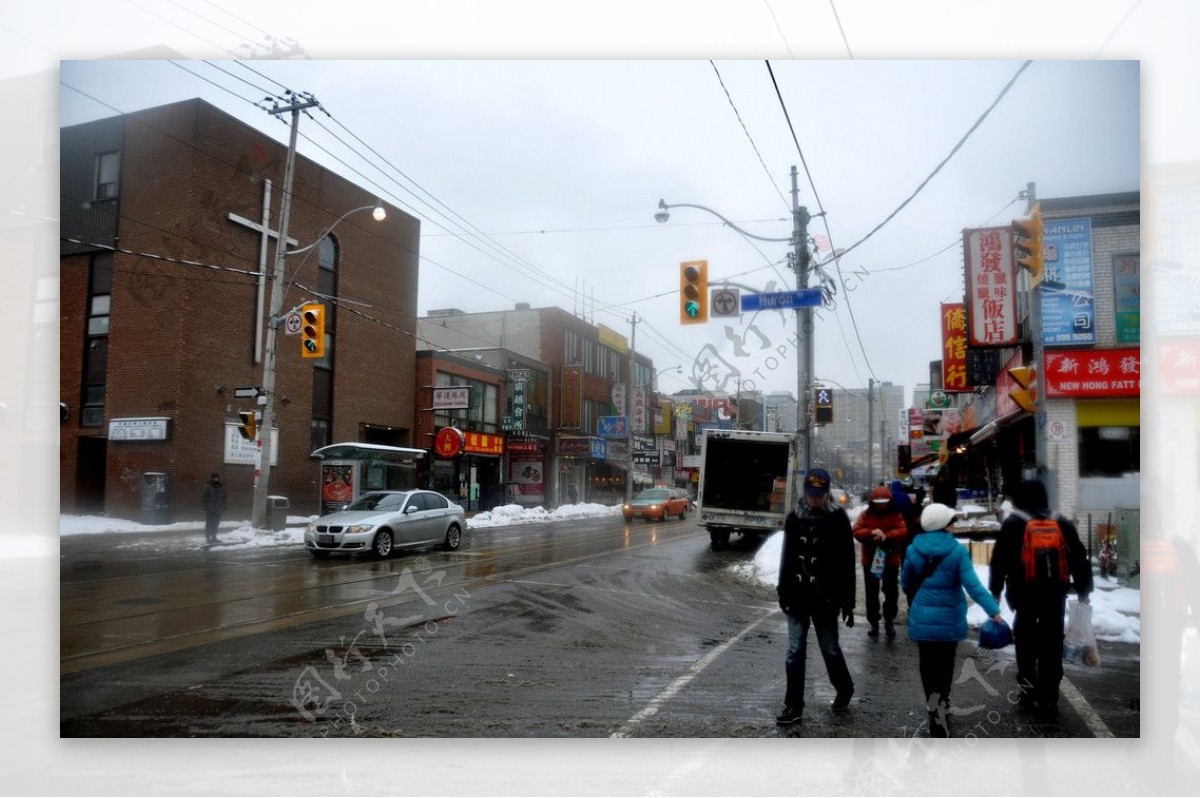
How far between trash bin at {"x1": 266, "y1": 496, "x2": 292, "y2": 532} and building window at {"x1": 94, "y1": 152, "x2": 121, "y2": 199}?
25.1 feet

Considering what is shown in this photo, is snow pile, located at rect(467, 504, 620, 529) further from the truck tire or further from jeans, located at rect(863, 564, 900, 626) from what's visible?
jeans, located at rect(863, 564, 900, 626)

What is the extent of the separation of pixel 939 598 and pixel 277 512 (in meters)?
14.3

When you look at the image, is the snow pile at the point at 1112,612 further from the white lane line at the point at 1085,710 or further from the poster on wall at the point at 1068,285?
the poster on wall at the point at 1068,285

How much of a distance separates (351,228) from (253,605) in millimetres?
6511

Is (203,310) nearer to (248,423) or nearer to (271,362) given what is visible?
(271,362)

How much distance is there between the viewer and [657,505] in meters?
30.1

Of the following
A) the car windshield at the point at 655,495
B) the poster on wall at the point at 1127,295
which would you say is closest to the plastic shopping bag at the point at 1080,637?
the poster on wall at the point at 1127,295

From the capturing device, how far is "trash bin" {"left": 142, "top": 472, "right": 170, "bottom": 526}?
12.9 meters

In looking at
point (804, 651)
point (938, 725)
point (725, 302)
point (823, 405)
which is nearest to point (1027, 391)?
point (938, 725)

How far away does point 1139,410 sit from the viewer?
725 centimetres

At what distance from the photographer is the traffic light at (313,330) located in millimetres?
13109

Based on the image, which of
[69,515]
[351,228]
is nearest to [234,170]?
[351,228]

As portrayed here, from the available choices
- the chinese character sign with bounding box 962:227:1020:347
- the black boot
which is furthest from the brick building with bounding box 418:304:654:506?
the black boot

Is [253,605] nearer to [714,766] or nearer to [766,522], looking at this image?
[714,766]
